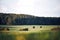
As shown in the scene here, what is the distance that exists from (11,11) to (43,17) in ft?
1.39

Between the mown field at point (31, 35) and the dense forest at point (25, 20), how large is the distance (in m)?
0.13

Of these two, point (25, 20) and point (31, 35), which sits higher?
point (25, 20)

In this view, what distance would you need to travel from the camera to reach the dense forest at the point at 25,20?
5.84ft

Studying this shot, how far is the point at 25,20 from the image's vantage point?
5.90 ft

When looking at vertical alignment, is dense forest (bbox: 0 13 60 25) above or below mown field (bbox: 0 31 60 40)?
above

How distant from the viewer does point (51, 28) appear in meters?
1.81

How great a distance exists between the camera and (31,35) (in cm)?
179

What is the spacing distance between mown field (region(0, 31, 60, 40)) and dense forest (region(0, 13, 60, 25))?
0.13 m

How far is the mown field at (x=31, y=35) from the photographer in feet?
5.78

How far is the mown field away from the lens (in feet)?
5.78

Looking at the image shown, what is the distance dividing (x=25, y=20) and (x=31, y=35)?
0.21 metres

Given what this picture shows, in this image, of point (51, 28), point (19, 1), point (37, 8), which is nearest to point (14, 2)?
point (19, 1)

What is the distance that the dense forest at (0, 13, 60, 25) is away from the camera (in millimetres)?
1781

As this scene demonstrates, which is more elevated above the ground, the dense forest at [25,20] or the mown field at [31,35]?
the dense forest at [25,20]
